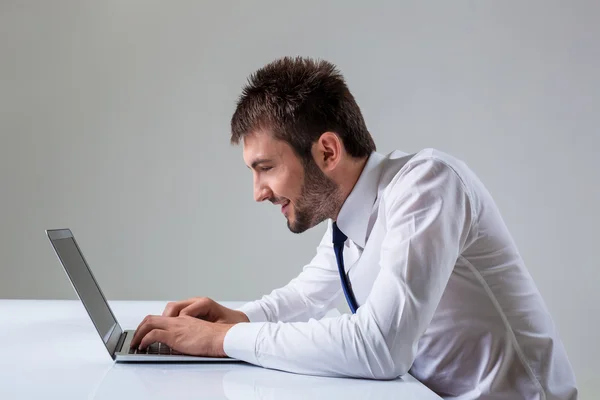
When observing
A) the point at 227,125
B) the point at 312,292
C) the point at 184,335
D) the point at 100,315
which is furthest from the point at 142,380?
the point at 227,125

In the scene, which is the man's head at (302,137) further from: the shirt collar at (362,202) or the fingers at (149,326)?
the fingers at (149,326)

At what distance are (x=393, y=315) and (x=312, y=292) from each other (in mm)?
704

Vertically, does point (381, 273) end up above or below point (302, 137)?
below

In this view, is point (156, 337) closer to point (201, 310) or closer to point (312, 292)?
point (201, 310)

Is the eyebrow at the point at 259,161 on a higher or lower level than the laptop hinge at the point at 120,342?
higher

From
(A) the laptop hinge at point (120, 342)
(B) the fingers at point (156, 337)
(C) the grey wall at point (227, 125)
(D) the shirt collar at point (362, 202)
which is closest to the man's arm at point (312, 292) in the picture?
(D) the shirt collar at point (362, 202)

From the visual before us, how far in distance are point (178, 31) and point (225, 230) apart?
1.19m

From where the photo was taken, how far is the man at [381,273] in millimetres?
1222

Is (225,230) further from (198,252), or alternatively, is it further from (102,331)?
(102,331)

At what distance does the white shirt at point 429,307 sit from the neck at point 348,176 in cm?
2

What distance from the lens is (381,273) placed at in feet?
4.16

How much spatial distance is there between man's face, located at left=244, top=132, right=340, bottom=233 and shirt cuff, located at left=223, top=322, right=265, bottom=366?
380 millimetres

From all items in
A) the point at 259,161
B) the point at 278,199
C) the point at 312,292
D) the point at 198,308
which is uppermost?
the point at 259,161

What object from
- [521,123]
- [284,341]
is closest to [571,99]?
[521,123]
